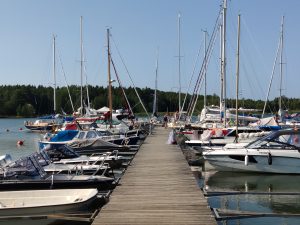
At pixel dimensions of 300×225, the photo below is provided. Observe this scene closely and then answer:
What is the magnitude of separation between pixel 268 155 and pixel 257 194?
5.92 meters

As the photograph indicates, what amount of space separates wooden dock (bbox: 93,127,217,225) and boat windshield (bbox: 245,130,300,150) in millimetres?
3979

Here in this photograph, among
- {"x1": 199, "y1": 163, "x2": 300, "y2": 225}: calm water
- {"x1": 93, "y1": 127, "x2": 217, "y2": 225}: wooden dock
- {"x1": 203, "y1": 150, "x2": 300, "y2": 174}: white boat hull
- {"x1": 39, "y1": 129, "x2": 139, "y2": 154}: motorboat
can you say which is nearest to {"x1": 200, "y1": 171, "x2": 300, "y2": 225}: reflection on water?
{"x1": 199, "y1": 163, "x2": 300, "y2": 225}: calm water

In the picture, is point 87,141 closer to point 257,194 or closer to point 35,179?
point 35,179

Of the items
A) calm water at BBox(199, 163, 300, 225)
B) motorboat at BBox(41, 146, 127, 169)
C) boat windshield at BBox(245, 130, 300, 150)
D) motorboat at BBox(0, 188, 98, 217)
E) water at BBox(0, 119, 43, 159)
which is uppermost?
boat windshield at BBox(245, 130, 300, 150)

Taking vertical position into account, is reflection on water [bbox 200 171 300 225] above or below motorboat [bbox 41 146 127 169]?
below

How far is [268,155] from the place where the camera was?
19703mm

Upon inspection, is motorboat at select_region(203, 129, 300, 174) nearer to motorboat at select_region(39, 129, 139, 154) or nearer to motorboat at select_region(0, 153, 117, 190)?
motorboat at select_region(39, 129, 139, 154)

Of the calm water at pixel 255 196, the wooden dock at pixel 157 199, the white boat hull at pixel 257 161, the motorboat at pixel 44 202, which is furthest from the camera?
the white boat hull at pixel 257 161

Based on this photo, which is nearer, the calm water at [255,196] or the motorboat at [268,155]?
the calm water at [255,196]

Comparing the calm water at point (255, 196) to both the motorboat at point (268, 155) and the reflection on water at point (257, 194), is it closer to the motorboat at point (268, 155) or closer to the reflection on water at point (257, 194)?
the reflection on water at point (257, 194)

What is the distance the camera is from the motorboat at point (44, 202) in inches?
440

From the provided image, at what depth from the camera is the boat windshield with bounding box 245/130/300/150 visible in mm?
19797

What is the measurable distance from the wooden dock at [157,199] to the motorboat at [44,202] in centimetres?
71

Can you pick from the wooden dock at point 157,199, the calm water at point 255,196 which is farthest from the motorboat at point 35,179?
the calm water at point 255,196
